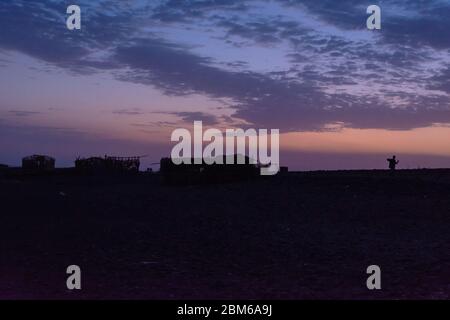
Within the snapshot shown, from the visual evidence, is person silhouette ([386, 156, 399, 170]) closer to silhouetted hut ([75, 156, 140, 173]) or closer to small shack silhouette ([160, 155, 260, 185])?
small shack silhouette ([160, 155, 260, 185])

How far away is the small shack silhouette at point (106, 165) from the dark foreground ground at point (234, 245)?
28.3 m

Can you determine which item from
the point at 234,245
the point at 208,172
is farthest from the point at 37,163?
the point at 234,245

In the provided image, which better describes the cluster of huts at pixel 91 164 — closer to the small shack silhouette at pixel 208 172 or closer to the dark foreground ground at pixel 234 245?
the small shack silhouette at pixel 208 172

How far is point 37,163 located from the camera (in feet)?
194

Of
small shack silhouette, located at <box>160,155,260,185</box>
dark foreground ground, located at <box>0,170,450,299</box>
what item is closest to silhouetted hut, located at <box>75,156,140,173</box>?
small shack silhouette, located at <box>160,155,260,185</box>

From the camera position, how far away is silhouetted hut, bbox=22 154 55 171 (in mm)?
58366

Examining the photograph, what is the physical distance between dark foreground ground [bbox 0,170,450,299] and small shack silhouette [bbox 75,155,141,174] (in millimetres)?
28324

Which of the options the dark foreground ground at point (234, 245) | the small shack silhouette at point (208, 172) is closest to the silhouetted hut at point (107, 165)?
the small shack silhouette at point (208, 172)

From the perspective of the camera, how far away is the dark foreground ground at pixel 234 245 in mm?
8932

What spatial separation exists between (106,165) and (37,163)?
8.41m

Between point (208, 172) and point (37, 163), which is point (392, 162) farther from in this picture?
point (37, 163)

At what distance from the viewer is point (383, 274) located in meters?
10.0
